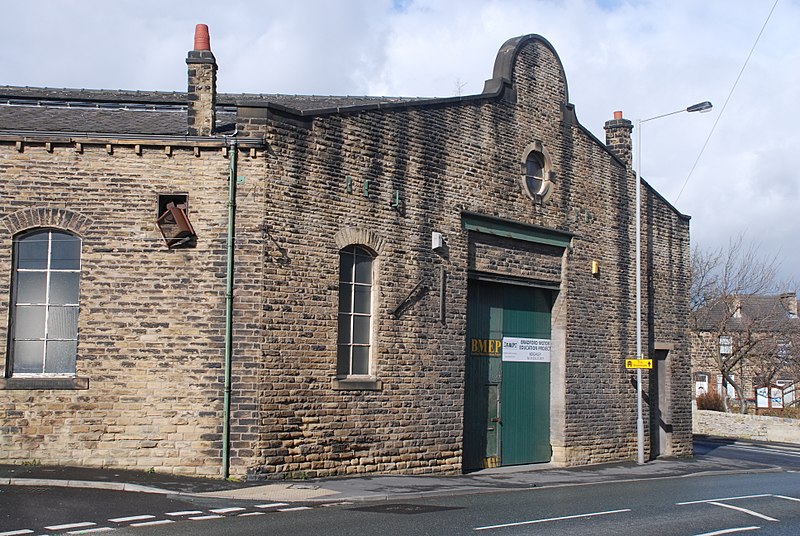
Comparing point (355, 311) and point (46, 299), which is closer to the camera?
point (46, 299)

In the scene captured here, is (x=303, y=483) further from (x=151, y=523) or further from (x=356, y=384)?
(x=151, y=523)

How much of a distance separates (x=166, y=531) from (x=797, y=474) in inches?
642

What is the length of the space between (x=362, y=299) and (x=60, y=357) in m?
5.48

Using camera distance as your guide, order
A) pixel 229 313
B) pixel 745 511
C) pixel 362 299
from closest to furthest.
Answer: pixel 745 511 < pixel 229 313 < pixel 362 299

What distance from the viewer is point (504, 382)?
2039 cm

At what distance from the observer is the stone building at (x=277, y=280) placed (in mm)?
15008

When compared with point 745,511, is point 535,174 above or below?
above

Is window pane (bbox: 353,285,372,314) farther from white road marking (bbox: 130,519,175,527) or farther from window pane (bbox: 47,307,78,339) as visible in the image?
white road marking (bbox: 130,519,175,527)

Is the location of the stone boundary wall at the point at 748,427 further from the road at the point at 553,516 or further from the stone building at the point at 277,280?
the road at the point at 553,516

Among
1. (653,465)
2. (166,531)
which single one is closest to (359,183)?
→ (166,531)

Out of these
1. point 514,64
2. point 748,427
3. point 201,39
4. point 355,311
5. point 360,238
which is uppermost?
point 514,64

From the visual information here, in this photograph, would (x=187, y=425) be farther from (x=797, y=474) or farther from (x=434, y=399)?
(x=797, y=474)

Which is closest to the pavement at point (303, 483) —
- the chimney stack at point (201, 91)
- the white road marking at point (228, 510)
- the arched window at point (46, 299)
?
the white road marking at point (228, 510)

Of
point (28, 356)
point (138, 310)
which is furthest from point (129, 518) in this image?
point (28, 356)
